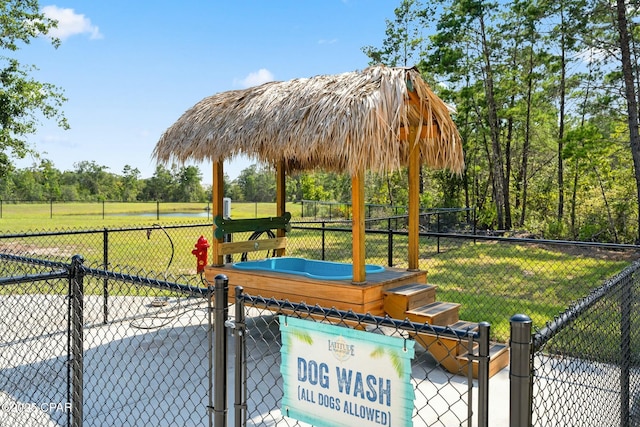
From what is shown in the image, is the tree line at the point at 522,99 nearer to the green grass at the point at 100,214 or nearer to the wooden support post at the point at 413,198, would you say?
the wooden support post at the point at 413,198

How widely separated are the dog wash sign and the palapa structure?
298 cm

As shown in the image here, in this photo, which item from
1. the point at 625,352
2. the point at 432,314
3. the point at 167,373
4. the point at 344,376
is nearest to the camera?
the point at 344,376

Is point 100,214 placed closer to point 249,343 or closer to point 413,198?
point 249,343

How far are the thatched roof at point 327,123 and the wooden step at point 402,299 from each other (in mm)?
1268

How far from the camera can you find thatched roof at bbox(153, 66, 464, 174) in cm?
470

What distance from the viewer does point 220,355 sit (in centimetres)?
213

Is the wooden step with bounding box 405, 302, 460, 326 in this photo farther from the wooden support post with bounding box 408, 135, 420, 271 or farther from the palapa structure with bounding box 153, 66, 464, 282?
the wooden support post with bounding box 408, 135, 420, 271

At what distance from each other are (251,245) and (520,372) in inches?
217

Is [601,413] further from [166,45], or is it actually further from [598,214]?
[166,45]

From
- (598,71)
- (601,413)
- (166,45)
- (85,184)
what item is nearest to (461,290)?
(601,413)

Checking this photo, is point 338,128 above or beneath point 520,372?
above

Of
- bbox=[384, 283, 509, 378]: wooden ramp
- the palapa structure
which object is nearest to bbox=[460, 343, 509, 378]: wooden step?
bbox=[384, 283, 509, 378]: wooden ramp

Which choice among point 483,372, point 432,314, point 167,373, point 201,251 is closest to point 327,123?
point 432,314

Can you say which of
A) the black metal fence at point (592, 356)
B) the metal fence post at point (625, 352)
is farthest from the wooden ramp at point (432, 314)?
the metal fence post at point (625, 352)
